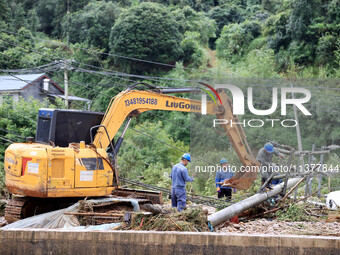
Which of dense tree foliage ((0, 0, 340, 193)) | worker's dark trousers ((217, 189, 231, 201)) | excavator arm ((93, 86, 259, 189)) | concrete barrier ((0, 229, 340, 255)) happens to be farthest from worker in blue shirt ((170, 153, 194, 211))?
dense tree foliage ((0, 0, 340, 193))

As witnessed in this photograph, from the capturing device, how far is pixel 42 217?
8367 millimetres

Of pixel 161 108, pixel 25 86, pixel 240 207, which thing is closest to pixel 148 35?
pixel 25 86

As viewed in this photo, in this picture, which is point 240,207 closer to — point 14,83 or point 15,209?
point 15,209

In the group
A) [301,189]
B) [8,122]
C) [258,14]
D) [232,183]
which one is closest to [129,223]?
[232,183]

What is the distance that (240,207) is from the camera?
8789mm

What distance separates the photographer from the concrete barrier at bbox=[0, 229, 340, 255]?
16.4 feet

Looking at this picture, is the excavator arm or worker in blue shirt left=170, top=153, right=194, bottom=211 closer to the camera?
worker in blue shirt left=170, top=153, right=194, bottom=211

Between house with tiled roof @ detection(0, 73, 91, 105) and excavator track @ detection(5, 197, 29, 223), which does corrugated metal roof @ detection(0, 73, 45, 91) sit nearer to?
house with tiled roof @ detection(0, 73, 91, 105)

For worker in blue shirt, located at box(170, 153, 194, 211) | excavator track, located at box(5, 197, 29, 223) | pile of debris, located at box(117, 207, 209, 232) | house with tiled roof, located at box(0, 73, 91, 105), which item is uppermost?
house with tiled roof, located at box(0, 73, 91, 105)

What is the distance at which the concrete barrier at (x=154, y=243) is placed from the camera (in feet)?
16.4

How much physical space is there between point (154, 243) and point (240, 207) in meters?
4.00

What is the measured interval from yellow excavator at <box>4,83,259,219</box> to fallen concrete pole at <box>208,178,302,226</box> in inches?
32.3

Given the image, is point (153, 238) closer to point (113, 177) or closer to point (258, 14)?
point (113, 177)

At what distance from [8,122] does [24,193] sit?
1361 cm
